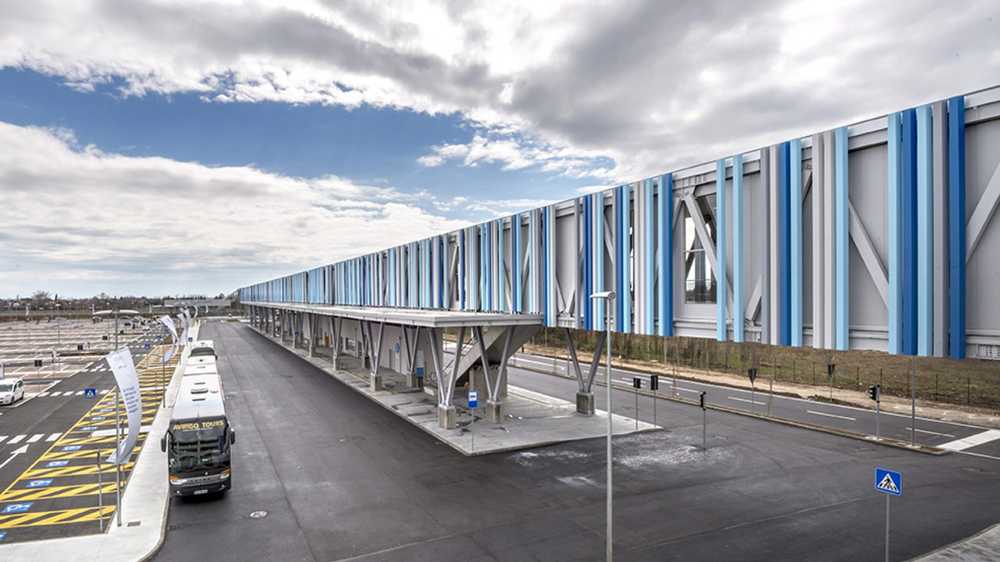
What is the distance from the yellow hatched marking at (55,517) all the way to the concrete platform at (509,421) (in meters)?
12.2

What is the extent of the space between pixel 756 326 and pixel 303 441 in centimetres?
1929

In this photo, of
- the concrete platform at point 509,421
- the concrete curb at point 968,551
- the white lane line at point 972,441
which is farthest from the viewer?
the concrete platform at point 509,421

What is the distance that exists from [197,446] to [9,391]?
26659 mm

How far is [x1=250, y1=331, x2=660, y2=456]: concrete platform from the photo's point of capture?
23969mm

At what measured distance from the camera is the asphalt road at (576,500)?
13781 millimetres

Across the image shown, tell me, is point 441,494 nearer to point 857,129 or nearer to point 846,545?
point 846,545

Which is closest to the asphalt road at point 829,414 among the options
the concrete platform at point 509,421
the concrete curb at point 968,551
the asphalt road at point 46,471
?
the concrete platform at point 509,421

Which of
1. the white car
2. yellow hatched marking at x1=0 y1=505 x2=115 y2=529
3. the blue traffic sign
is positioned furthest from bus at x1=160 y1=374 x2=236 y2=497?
the white car

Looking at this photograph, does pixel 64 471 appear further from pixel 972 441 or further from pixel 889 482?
pixel 972 441

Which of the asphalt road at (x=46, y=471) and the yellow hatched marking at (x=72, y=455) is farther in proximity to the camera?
the yellow hatched marking at (x=72, y=455)

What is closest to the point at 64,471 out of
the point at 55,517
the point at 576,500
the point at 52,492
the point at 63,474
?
the point at 63,474

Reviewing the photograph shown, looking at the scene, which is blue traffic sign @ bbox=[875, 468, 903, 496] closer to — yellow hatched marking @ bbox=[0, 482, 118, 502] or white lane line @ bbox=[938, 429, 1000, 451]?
white lane line @ bbox=[938, 429, 1000, 451]

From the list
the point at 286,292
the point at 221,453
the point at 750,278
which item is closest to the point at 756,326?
the point at 750,278

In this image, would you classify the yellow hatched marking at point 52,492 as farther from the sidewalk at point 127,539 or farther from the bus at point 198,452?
the bus at point 198,452
